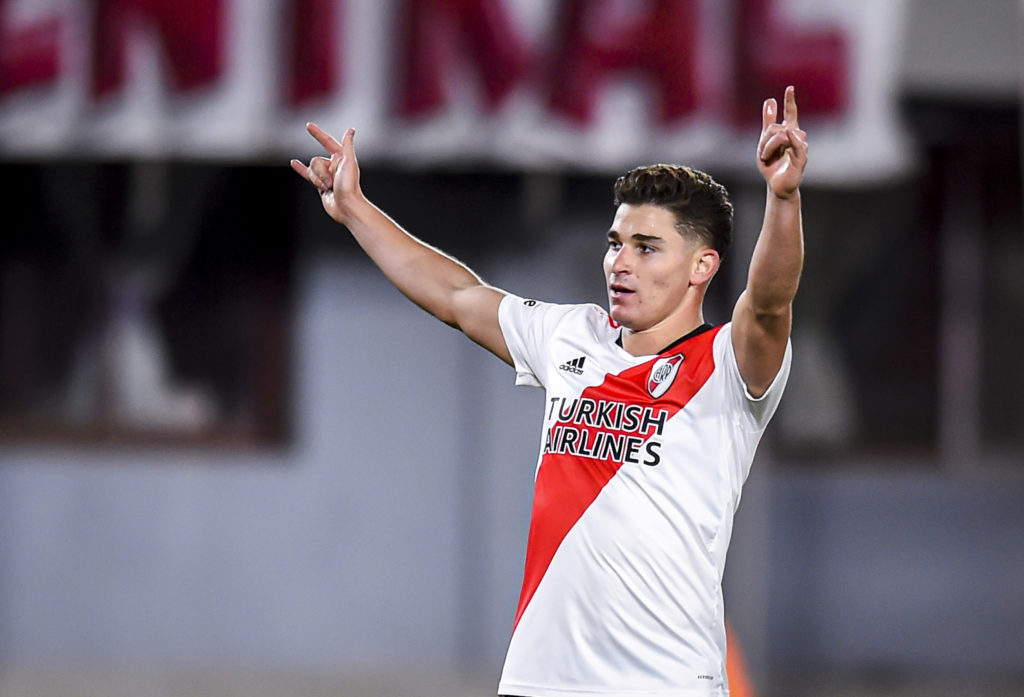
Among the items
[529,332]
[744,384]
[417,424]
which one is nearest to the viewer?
[744,384]

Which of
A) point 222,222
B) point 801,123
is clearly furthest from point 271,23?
point 801,123

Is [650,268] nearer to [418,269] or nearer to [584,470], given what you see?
[584,470]

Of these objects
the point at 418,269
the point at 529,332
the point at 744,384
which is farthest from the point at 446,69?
the point at 744,384

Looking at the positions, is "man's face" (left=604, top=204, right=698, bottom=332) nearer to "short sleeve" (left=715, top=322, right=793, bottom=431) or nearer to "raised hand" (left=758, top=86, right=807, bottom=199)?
"short sleeve" (left=715, top=322, right=793, bottom=431)

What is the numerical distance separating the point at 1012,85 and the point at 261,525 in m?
5.26

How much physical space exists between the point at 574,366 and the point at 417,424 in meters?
4.90

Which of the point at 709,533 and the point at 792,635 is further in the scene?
the point at 792,635

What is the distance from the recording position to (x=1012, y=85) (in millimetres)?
8180

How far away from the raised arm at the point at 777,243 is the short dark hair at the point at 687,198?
12.9 inches

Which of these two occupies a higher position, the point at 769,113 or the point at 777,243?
the point at 769,113

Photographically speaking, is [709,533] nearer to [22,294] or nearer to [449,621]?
[449,621]

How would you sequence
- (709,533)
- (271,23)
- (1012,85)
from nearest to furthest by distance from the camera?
(709,533) < (271,23) < (1012,85)

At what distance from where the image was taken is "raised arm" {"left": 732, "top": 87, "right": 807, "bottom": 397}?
3.01 m

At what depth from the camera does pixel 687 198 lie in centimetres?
339
